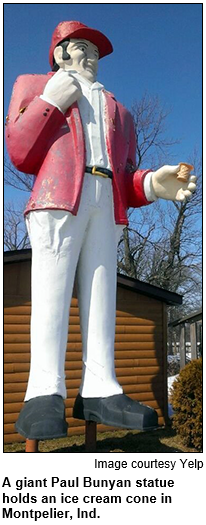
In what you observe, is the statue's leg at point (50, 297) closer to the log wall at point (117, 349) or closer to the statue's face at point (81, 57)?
the statue's face at point (81, 57)

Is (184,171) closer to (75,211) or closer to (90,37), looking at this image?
(75,211)

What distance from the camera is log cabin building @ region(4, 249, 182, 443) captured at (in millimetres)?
4641

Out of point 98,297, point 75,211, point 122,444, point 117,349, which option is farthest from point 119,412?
point 117,349

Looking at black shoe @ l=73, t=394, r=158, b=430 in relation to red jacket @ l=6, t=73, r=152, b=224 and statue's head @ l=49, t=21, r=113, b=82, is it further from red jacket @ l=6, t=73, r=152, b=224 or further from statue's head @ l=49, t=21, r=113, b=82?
statue's head @ l=49, t=21, r=113, b=82

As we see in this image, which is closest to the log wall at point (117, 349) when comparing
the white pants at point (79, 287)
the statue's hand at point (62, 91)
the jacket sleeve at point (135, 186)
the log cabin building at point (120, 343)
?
the log cabin building at point (120, 343)

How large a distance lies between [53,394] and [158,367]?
387 centimetres

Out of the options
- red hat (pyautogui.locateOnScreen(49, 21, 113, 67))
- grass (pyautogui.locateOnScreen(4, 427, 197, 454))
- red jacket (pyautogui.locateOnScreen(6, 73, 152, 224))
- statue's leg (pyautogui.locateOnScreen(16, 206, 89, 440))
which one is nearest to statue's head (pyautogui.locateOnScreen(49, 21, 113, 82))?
red hat (pyautogui.locateOnScreen(49, 21, 113, 67))

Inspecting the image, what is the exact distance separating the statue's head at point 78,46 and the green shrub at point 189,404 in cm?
288

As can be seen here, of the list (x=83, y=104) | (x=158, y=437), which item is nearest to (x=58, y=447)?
(x=158, y=437)

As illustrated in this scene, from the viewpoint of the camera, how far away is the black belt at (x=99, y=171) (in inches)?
86.9

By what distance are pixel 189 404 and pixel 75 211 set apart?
2822 mm

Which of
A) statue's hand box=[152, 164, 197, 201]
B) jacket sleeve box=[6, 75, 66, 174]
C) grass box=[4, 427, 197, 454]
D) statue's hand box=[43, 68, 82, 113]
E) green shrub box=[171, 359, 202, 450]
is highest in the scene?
statue's hand box=[43, 68, 82, 113]
